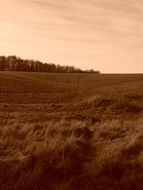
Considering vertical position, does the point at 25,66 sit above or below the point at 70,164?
above

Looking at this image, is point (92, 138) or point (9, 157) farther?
point (92, 138)

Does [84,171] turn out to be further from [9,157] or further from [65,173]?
[9,157]

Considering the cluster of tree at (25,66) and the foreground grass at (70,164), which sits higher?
the cluster of tree at (25,66)

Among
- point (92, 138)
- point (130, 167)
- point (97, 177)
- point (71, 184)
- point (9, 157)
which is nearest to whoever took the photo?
point (71, 184)

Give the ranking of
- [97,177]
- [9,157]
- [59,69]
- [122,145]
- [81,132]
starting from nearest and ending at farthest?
[97,177] → [9,157] → [122,145] → [81,132] → [59,69]

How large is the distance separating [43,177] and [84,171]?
31.9 inches

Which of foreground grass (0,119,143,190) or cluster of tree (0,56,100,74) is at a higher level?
cluster of tree (0,56,100,74)

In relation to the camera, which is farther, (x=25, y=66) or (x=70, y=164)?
(x=25, y=66)

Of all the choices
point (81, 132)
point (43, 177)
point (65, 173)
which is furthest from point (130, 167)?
point (81, 132)

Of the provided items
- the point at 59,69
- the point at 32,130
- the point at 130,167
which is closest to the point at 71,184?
the point at 130,167

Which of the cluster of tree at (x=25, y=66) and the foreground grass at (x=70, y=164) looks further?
the cluster of tree at (x=25, y=66)

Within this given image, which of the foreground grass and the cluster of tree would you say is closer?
the foreground grass

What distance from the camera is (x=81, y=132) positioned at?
8.95 meters

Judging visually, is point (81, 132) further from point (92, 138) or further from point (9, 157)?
point (9, 157)
